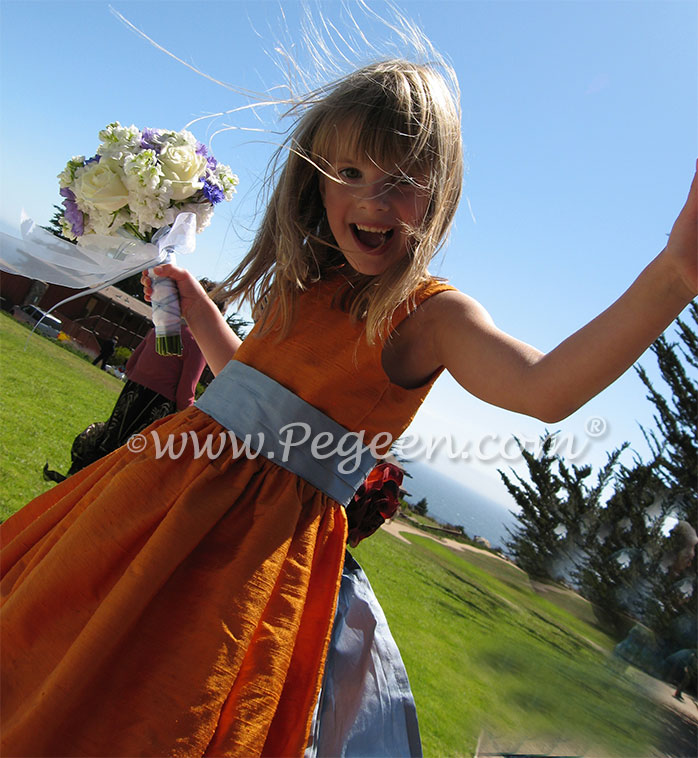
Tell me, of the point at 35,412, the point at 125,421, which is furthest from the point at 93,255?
the point at 35,412

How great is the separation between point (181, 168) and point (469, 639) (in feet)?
24.7

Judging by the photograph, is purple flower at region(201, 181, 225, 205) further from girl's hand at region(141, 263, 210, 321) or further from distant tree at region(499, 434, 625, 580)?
distant tree at region(499, 434, 625, 580)

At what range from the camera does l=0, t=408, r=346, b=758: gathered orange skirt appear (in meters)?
1.05

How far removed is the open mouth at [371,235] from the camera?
1689 millimetres

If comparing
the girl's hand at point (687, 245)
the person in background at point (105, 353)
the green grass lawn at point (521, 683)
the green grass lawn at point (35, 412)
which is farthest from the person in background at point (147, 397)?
the person in background at point (105, 353)

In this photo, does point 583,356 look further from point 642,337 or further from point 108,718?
point 108,718

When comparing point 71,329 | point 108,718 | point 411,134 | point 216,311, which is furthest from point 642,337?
point 71,329

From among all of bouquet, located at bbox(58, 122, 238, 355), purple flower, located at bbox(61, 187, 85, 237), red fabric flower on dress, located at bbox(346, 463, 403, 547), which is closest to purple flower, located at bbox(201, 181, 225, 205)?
bouquet, located at bbox(58, 122, 238, 355)

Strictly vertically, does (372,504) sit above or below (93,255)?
below

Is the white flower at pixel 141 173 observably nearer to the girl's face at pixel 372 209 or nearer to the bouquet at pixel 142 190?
the bouquet at pixel 142 190

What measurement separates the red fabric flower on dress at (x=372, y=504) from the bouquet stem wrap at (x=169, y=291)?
914 mm

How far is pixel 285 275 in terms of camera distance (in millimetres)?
1863

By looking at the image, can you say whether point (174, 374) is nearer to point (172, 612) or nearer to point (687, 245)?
point (172, 612)

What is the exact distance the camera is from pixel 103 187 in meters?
2.35
